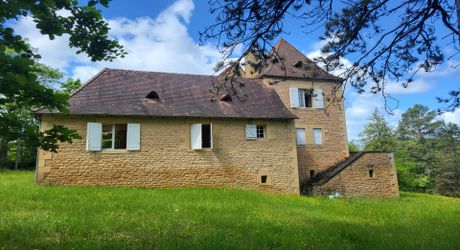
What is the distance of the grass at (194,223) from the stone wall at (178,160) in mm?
1744

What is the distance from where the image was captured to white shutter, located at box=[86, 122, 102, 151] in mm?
14109

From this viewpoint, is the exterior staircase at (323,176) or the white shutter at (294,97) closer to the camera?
the exterior staircase at (323,176)

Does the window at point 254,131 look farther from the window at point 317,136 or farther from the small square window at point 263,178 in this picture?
the window at point 317,136

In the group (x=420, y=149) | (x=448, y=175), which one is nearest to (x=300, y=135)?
(x=448, y=175)

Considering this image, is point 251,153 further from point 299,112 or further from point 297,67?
point 297,67

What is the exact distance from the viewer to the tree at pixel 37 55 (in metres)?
3.49

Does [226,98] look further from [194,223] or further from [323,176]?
[194,223]

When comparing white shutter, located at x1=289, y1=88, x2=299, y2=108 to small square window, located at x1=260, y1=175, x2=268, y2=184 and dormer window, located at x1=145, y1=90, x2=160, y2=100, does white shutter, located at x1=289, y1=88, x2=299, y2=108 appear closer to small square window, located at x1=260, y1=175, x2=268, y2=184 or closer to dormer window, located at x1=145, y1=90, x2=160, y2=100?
small square window, located at x1=260, y1=175, x2=268, y2=184

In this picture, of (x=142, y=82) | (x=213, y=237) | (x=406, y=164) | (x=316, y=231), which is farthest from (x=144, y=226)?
(x=406, y=164)

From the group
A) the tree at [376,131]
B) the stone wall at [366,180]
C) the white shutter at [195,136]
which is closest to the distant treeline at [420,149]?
the tree at [376,131]

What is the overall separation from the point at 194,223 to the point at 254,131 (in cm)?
914

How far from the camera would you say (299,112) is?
1961 cm

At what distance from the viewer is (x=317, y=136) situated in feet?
64.7

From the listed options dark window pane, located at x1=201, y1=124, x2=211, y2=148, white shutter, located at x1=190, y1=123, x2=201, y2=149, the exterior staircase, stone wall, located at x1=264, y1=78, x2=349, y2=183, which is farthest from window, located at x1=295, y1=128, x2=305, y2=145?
white shutter, located at x1=190, y1=123, x2=201, y2=149
